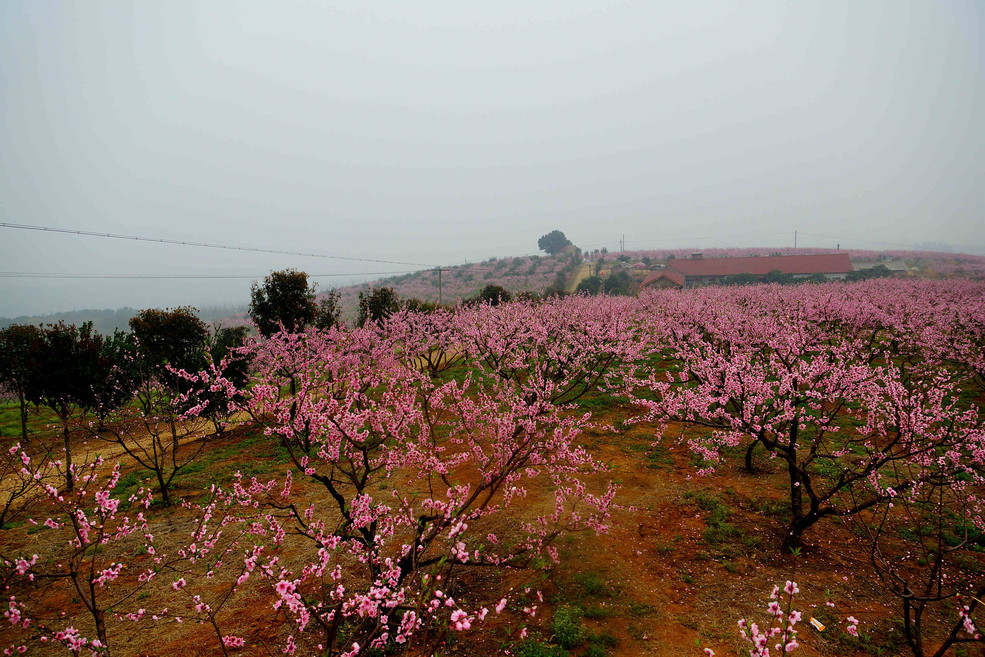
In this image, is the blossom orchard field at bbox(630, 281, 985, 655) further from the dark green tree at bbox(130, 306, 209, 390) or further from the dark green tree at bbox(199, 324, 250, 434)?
the dark green tree at bbox(130, 306, 209, 390)

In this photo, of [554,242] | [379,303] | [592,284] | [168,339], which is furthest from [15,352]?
[554,242]

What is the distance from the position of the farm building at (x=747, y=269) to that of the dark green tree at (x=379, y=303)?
4996 centimetres

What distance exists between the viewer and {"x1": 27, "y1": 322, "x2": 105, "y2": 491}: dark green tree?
14148 millimetres

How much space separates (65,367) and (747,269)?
87423 mm

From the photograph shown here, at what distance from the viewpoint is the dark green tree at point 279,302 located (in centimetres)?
2048

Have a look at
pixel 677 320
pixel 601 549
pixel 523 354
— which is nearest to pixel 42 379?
pixel 523 354

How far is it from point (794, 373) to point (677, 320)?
13.3 metres

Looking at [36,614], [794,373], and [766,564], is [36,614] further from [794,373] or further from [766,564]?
[794,373]

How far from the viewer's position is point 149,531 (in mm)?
10203

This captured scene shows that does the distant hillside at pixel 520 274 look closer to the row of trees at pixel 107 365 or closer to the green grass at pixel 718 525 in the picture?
the row of trees at pixel 107 365

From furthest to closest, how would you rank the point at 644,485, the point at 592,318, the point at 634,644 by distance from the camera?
the point at 592,318 < the point at 644,485 < the point at 634,644

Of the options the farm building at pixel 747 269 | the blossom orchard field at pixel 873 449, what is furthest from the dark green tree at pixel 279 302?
the farm building at pixel 747 269

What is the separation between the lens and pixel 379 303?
29.5 m

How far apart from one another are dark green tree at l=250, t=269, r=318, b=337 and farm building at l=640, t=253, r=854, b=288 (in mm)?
58846
